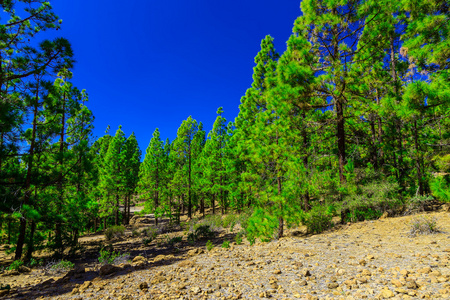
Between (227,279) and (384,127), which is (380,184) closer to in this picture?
(384,127)

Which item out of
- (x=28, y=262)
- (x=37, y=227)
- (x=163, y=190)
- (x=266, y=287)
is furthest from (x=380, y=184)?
(x=163, y=190)

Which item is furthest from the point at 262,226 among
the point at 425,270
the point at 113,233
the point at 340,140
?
the point at 113,233

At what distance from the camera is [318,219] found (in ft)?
30.6

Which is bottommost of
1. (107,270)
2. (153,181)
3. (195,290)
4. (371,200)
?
(107,270)

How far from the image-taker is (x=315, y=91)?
10.1 m

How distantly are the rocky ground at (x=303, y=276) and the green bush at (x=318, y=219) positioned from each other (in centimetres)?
217

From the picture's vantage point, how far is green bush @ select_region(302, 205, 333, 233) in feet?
30.4

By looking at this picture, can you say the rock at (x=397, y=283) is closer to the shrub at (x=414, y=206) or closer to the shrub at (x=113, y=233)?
the shrub at (x=414, y=206)

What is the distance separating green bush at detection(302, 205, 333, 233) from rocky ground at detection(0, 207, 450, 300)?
2.17m

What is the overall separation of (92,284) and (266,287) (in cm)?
414

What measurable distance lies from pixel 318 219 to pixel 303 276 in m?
5.61

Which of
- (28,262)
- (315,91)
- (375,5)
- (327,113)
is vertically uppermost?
(375,5)

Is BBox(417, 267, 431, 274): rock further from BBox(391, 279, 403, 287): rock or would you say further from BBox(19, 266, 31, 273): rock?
→ BBox(19, 266, 31, 273): rock

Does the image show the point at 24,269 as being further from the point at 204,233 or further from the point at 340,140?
the point at 340,140
